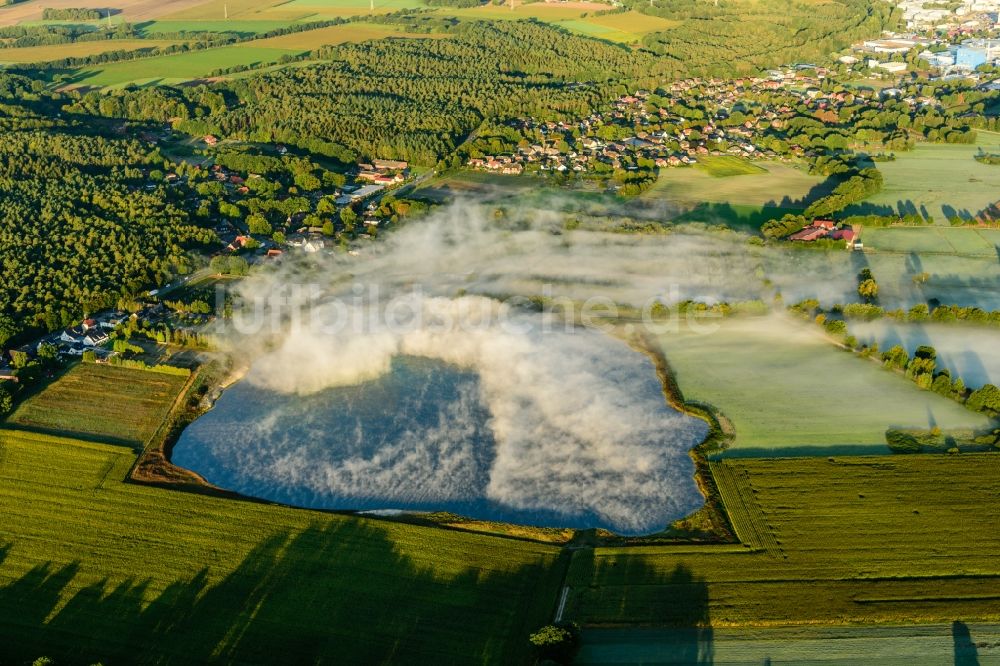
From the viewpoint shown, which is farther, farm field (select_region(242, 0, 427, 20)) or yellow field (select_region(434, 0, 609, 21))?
farm field (select_region(242, 0, 427, 20))

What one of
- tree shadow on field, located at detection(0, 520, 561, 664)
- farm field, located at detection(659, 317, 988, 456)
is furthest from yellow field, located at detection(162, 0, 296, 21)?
tree shadow on field, located at detection(0, 520, 561, 664)

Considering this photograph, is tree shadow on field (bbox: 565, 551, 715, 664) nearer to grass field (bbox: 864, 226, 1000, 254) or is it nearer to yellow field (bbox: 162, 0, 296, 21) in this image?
grass field (bbox: 864, 226, 1000, 254)

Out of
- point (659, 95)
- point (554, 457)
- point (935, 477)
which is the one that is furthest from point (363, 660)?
point (659, 95)

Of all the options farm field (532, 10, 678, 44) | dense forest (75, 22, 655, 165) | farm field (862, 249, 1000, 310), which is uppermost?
farm field (532, 10, 678, 44)

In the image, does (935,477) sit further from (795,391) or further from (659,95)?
(659,95)

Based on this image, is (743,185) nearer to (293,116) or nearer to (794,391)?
(794,391)

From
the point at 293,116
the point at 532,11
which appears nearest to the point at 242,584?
the point at 293,116
